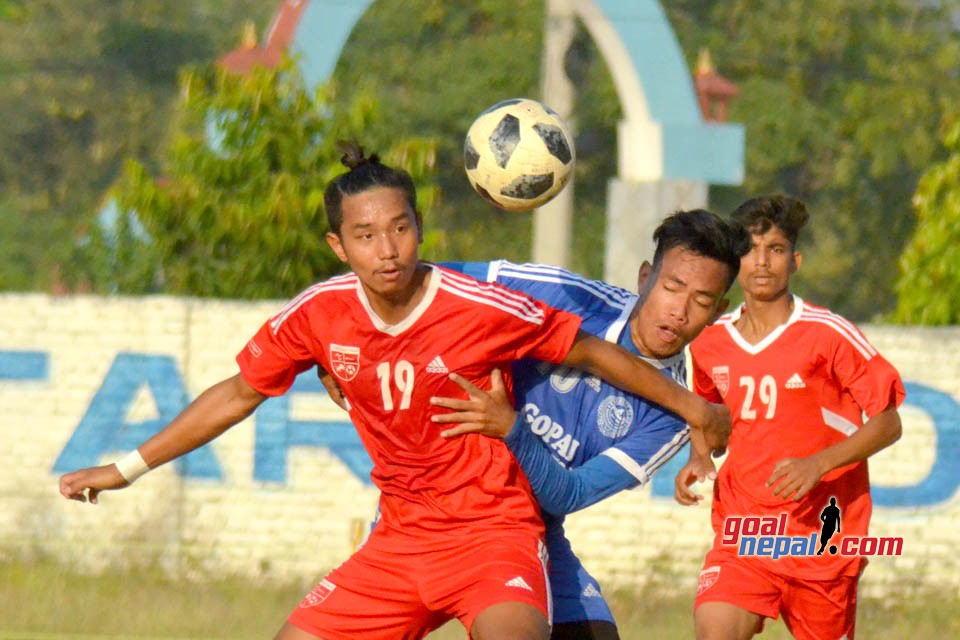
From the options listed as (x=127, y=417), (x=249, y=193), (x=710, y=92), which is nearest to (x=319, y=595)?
(x=127, y=417)

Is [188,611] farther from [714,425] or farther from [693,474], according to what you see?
[714,425]

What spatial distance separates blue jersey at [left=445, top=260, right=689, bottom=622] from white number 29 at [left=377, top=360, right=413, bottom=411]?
1.29 ft

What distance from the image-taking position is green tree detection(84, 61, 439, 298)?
1083 cm

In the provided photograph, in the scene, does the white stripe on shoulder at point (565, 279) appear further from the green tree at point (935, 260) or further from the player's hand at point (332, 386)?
the green tree at point (935, 260)

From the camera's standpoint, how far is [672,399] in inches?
198

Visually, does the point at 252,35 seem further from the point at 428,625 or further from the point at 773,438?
the point at 428,625

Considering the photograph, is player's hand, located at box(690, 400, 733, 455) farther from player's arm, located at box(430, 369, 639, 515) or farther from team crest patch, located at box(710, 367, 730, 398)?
team crest patch, located at box(710, 367, 730, 398)

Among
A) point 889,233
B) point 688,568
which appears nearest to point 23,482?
point 688,568

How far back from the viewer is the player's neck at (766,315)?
6.75 metres

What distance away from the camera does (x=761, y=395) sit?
6.61 meters

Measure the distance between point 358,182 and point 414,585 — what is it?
1.28 meters

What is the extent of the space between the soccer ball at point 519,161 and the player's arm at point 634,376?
81 centimetres

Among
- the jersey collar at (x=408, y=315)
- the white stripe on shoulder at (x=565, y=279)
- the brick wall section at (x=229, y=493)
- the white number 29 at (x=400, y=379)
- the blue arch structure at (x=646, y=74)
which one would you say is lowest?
the brick wall section at (x=229, y=493)

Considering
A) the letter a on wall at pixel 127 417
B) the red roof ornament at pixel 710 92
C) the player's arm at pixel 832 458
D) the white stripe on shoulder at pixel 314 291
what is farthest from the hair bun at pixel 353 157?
the red roof ornament at pixel 710 92
